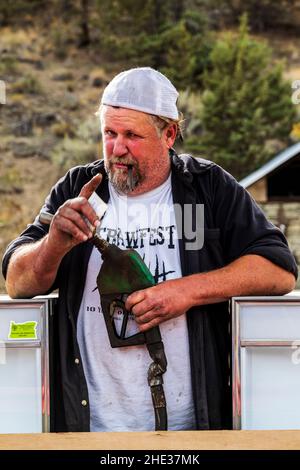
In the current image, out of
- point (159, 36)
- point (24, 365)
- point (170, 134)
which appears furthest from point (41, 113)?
point (24, 365)

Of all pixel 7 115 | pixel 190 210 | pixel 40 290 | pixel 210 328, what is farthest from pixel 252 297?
pixel 7 115

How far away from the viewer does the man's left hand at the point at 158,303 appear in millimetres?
2549

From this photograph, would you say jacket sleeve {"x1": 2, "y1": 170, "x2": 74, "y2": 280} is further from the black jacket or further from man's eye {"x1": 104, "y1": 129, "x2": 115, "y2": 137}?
man's eye {"x1": 104, "y1": 129, "x2": 115, "y2": 137}

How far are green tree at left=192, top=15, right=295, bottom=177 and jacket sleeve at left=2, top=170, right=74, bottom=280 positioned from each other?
18.0m

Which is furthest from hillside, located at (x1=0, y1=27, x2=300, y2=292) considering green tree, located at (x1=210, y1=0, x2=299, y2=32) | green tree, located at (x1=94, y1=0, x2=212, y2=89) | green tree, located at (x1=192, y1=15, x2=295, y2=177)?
green tree, located at (x1=192, y1=15, x2=295, y2=177)

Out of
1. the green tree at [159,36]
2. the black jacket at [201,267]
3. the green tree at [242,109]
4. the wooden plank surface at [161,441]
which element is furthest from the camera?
the green tree at [159,36]

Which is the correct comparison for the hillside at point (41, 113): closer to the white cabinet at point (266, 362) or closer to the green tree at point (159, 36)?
the green tree at point (159, 36)

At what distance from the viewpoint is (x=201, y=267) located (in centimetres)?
271

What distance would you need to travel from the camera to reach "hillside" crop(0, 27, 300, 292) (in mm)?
20734

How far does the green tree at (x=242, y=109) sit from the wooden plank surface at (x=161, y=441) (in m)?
18.3

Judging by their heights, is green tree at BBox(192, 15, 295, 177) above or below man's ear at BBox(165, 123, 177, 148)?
above

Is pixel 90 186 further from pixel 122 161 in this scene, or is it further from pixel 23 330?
pixel 23 330

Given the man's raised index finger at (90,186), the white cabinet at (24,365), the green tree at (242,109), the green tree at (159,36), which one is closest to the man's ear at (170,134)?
the man's raised index finger at (90,186)

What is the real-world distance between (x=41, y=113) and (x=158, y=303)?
21.6 m
